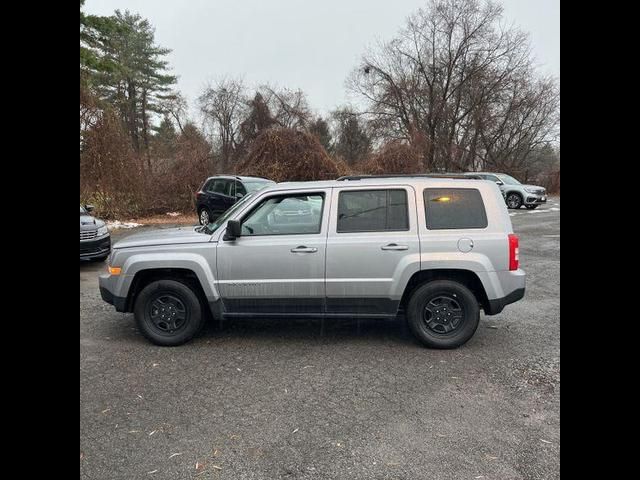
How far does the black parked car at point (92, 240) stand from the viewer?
8.40 meters

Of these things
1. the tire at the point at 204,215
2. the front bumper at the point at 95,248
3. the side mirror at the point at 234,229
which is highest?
the tire at the point at 204,215

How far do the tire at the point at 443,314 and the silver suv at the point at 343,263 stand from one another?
0.01 m

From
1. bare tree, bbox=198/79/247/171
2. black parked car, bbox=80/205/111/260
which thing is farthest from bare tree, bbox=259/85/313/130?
black parked car, bbox=80/205/111/260

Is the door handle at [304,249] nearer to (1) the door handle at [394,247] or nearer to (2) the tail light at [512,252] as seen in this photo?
(1) the door handle at [394,247]

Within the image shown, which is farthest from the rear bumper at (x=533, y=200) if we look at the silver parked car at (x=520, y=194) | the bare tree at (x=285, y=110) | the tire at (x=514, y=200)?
the bare tree at (x=285, y=110)

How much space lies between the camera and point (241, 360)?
416cm

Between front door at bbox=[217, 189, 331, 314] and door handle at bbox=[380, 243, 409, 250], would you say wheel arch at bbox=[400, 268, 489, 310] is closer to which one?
door handle at bbox=[380, 243, 409, 250]

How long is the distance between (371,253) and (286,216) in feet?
3.20

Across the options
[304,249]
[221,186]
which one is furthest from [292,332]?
[221,186]

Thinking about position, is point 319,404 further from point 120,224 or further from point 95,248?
point 120,224

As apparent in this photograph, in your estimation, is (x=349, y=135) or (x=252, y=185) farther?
(x=349, y=135)

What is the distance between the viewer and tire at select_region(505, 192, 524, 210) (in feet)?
67.3

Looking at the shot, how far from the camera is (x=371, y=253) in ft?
14.1
